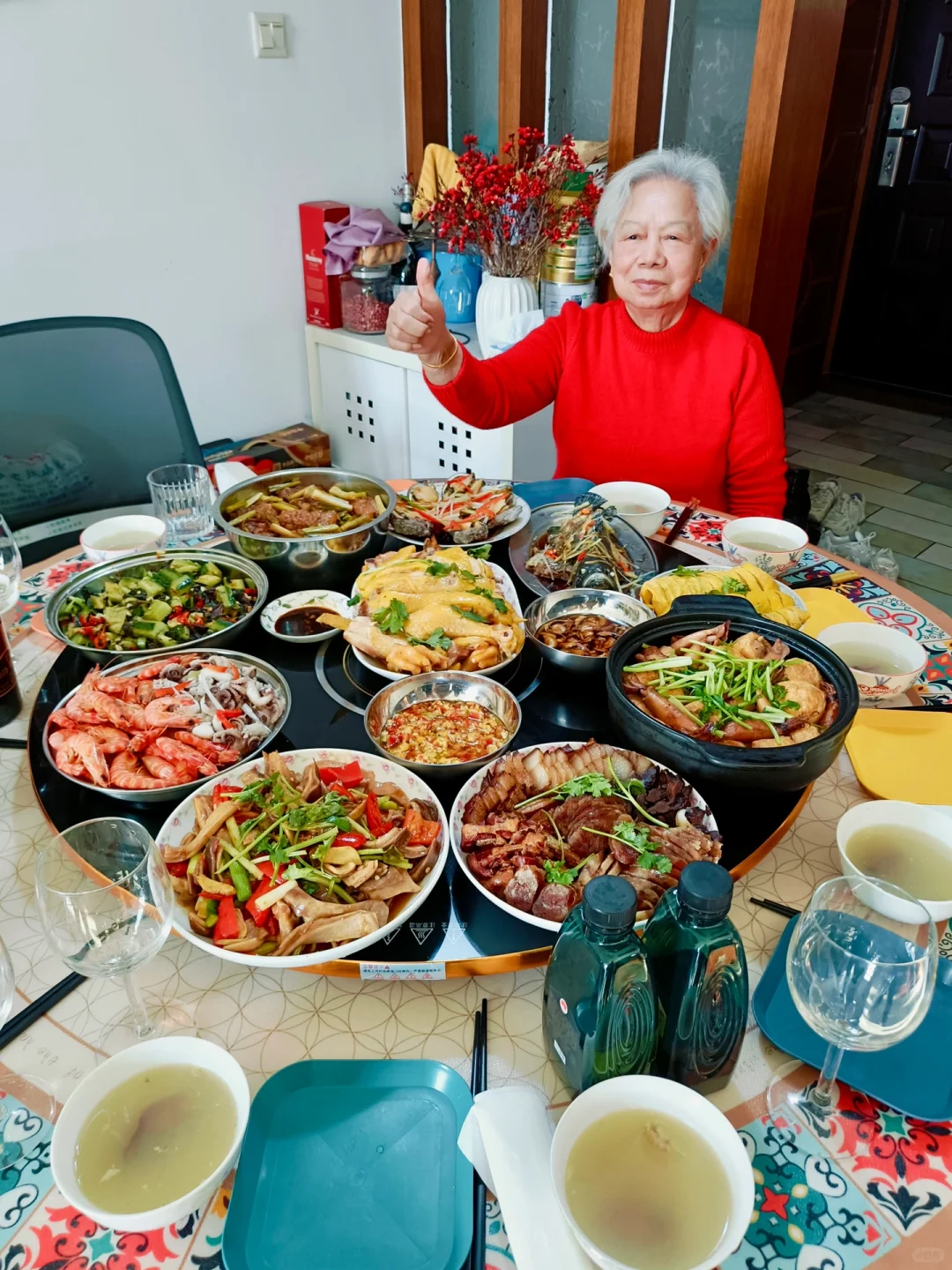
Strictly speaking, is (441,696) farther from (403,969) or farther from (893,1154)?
(893,1154)

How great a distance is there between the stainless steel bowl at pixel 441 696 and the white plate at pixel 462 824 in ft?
0.32

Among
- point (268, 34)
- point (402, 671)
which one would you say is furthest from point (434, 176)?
point (402, 671)

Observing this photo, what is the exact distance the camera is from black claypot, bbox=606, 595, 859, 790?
1027 mm

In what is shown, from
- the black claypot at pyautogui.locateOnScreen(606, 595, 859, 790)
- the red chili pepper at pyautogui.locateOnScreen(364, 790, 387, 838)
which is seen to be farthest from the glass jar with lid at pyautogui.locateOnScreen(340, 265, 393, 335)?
the red chili pepper at pyautogui.locateOnScreen(364, 790, 387, 838)

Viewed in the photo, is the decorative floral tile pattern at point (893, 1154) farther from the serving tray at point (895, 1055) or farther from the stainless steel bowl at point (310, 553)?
the stainless steel bowl at point (310, 553)

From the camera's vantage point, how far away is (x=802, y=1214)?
759mm

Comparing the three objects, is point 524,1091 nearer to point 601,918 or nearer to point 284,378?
point 601,918

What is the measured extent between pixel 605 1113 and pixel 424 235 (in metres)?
3.51

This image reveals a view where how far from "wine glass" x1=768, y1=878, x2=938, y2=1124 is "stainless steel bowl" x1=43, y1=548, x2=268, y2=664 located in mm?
965

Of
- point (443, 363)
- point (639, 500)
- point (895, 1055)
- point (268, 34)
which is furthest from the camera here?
point (268, 34)

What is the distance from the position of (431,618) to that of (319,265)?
2561mm

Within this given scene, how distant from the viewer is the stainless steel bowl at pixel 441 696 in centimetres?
125

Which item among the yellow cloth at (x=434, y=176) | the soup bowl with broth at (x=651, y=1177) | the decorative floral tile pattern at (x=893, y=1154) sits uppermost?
the yellow cloth at (x=434, y=176)

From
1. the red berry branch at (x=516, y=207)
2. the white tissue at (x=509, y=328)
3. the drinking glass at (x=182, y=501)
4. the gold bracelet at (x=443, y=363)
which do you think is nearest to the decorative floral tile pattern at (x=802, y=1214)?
the drinking glass at (x=182, y=501)
